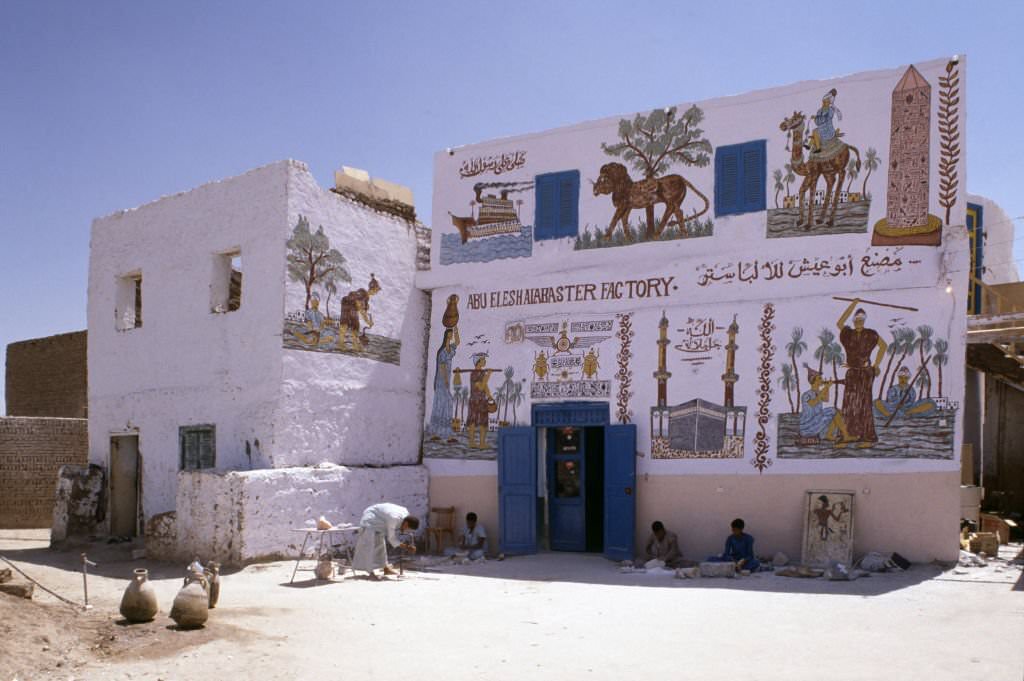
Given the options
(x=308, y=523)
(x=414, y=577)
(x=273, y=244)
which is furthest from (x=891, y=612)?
(x=273, y=244)

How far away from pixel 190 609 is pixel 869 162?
391 inches

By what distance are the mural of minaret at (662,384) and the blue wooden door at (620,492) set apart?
0.35 metres

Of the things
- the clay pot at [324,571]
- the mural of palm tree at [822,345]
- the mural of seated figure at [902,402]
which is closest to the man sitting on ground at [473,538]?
the clay pot at [324,571]

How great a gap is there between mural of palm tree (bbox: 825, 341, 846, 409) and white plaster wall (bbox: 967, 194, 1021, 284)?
6932mm

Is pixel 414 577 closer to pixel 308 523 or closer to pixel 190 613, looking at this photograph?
pixel 308 523

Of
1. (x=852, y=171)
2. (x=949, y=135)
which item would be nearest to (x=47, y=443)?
(x=852, y=171)

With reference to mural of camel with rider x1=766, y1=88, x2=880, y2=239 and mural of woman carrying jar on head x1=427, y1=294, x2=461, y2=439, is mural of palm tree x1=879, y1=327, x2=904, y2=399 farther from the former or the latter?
mural of woman carrying jar on head x1=427, y1=294, x2=461, y2=439

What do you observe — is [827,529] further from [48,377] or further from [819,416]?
[48,377]

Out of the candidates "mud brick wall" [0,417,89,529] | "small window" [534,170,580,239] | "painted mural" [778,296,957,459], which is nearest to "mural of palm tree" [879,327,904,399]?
"painted mural" [778,296,957,459]

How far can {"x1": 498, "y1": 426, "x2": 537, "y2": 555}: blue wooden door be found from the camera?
44.8ft

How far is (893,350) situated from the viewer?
38.1ft

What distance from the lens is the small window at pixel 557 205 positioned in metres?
14.1

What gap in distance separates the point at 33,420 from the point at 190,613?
41.5 feet

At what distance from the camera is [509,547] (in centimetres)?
1377
